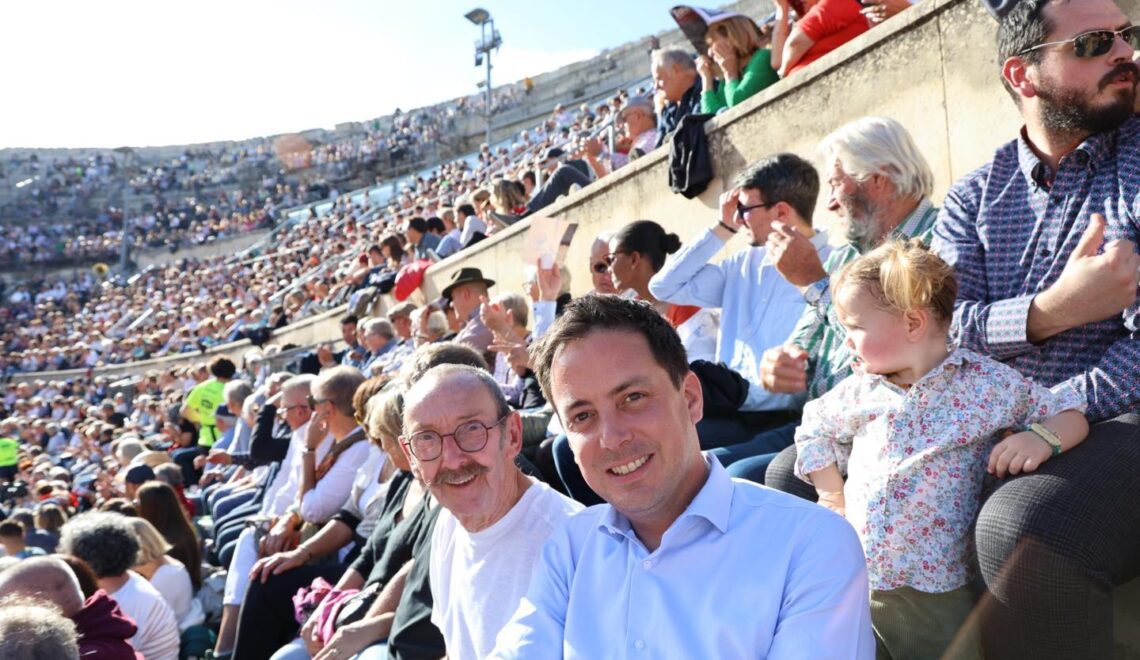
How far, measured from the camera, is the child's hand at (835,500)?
2332mm

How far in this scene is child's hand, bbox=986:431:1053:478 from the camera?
6.66 feet

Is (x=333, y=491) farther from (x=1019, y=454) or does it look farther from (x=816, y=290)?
(x=1019, y=454)

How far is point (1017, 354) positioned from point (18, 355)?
114ft

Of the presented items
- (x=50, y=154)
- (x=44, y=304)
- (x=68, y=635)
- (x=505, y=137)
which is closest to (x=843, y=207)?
(x=68, y=635)

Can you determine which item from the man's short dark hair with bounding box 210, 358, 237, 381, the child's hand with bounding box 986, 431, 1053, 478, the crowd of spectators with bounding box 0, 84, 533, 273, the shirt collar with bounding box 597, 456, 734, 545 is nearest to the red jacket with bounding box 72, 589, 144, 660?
the shirt collar with bounding box 597, 456, 734, 545

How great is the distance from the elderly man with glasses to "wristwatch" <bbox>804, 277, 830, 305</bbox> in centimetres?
98

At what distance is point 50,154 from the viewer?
48531 millimetres

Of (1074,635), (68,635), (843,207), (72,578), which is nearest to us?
(1074,635)

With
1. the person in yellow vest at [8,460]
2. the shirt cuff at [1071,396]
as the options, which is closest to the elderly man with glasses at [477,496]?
the shirt cuff at [1071,396]

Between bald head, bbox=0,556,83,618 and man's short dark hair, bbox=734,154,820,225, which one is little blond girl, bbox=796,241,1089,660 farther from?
bald head, bbox=0,556,83,618

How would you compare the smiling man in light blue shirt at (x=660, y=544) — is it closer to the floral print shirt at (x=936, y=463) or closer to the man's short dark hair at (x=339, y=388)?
the floral print shirt at (x=936, y=463)

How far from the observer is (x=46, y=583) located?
11.5 feet

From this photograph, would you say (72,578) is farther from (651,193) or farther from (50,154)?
(50,154)

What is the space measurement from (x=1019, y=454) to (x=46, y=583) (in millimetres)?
3268
